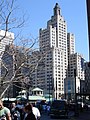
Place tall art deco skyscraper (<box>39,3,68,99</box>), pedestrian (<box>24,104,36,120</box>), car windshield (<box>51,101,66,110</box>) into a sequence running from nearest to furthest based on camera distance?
pedestrian (<box>24,104,36,120</box>)
tall art deco skyscraper (<box>39,3,68,99</box>)
car windshield (<box>51,101,66,110</box>)

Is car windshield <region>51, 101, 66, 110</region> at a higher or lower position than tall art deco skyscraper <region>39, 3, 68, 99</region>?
lower

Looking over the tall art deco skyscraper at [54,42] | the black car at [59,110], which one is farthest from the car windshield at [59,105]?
the tall art deco skyscraper at [54,42]

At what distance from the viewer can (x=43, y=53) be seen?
1761 cm

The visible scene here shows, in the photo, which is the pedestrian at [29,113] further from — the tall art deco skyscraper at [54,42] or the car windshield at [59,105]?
the car windshield at [59,105]

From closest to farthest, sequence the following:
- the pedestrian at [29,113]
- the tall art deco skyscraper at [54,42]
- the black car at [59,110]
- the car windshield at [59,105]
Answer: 1. the pedestrian at [29,113]
2. the tall art deco skyscraper at [54,42]
3. the black car at [59,110]
4. the car windshield at [59,105]

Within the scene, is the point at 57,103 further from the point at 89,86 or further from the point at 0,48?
the point at 89,86

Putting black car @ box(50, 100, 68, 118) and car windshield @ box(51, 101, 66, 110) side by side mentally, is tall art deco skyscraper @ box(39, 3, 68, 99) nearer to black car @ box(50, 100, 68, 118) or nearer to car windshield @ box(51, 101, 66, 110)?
car windshield @ box(51, 101, 66, 110)

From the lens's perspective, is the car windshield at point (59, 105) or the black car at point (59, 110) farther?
the car windshield at point (59, 105)

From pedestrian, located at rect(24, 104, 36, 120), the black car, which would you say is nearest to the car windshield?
the black car

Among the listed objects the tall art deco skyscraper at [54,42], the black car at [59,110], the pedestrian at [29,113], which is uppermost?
the tall art deco skyscraper at [54,42]

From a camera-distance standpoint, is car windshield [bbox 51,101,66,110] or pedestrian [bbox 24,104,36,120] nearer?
pedestrian [bbox 24,104,36,120]

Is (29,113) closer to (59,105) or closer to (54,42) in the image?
(54,42)

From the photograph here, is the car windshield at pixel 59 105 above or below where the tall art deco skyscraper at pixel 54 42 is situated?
below

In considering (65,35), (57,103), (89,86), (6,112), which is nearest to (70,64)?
(89,86)
